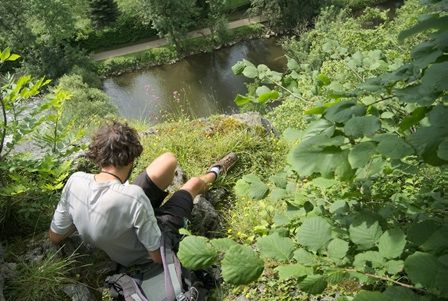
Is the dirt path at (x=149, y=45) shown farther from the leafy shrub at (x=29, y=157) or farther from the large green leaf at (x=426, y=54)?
the large green leaf at (x=426, y=54)

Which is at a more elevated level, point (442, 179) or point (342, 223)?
point (342, 223)

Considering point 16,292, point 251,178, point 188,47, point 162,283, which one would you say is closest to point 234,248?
point 251,178

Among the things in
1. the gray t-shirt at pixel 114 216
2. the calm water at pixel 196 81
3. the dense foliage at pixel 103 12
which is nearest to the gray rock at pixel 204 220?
the gray t-shirt at pixel 114 216

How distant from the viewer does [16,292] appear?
270cm

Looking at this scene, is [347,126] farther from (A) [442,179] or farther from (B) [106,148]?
(B) [106,148]

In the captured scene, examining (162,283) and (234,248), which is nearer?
(234,248)

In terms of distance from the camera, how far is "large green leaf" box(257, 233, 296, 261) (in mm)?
1098

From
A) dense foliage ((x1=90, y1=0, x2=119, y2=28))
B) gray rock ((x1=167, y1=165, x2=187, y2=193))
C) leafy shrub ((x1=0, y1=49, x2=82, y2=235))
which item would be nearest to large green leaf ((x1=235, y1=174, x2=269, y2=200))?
leafy shrub ((x1=0, y1=49, x2=82, y2=235))

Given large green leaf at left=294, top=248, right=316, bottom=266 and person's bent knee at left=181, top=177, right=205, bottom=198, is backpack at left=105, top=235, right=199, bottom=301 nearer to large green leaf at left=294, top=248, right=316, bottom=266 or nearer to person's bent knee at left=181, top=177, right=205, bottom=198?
person's bent knee at left=181, top=177, right=205, bottom=198

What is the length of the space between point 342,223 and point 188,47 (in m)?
26.6

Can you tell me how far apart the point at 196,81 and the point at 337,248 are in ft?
76.1

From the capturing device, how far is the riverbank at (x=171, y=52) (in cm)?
2617

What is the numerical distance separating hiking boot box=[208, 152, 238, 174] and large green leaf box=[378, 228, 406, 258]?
3.06 m

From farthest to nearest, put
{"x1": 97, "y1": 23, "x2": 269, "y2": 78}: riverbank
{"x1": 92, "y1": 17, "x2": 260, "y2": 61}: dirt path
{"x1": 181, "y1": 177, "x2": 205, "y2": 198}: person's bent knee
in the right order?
{"x1": 92, "y1": 17, "x2": 260, "y2": 61}: dirt path → {"x1": 97, "y1": 23, "x2": 269, "y2": 78}: riverbank → {"x1": 181, "y1": 177, "x2": 205, "y2": 198}: person's bent knee
